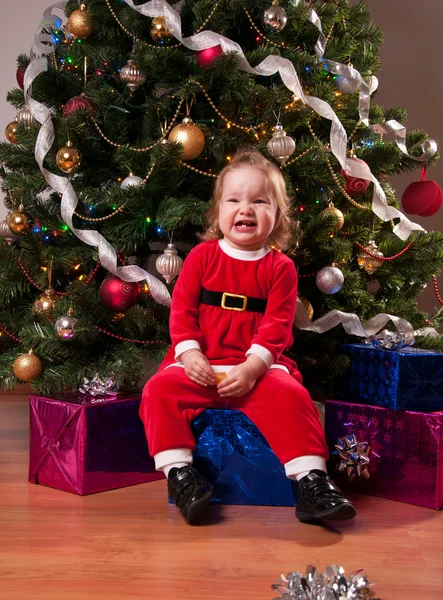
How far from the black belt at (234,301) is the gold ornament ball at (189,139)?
348mm

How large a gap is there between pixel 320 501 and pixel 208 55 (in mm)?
1090

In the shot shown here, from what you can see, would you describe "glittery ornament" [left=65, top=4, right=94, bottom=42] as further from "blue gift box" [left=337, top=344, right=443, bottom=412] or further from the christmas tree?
"blue gift box" [left=337, top=344, right=443, bottom=412]

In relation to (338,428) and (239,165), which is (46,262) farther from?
(338,428)

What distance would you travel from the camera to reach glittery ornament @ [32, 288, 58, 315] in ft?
5.87

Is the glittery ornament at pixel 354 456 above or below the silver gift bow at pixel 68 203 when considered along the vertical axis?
below

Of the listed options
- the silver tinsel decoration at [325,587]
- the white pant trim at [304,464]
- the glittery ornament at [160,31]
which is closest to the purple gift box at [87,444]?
the white pant trim at [304,464]

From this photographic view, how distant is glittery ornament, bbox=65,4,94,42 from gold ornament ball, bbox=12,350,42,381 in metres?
0.87

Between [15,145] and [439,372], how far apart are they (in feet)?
4.34

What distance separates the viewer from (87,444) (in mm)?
1491

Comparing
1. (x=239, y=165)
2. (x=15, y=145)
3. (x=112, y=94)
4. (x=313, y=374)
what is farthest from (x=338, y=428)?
(x=15, y=145)

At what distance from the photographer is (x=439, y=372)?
1502 mm

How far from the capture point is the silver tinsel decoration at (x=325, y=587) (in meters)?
0.94

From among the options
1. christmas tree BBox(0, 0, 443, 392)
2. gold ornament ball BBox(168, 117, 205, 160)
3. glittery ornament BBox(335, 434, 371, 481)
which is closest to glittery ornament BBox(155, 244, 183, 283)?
christmas tree BBox(0, 0, 443, 392)

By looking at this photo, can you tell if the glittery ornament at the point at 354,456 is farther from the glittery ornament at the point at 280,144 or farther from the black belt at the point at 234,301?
the glittery ornament at the point at 280,144
